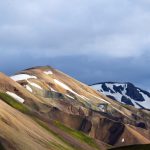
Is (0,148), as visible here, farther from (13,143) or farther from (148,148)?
(148,148)

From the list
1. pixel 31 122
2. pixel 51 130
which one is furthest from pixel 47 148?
pixel 51 130

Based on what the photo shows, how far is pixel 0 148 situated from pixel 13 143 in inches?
302

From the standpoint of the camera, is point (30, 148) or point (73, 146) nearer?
point (30, 148)

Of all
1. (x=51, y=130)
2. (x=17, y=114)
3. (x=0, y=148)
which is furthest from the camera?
(x=51, y=130)

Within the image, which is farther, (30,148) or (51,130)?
(51,130)

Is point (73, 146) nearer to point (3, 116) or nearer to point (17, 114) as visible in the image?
point (17, 114)

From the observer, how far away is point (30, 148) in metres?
138

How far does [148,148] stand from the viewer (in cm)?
7544

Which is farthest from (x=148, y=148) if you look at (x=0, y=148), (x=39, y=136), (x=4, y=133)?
(x=39, y=136)

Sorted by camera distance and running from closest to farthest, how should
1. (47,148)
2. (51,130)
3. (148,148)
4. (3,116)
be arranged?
(148,148)
(47,148)
(3,116)
(51,130)

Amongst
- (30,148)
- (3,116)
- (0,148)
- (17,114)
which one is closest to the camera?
(0,148)

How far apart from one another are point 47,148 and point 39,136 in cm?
1320

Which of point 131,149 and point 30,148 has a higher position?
point 131,149

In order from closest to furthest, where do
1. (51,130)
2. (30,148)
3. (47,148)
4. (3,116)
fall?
(30,148) < (47,148) < (3,116) < (51,130)
